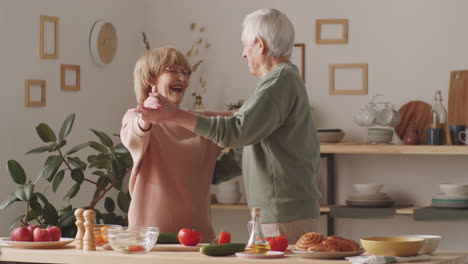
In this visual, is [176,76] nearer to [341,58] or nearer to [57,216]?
[57,216]

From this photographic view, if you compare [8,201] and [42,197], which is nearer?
[8,201]

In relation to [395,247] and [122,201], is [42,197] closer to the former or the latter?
[122,201]

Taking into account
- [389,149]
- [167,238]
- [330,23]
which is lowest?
[167,238]

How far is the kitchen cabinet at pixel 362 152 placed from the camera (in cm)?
483

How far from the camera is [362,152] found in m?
5.00

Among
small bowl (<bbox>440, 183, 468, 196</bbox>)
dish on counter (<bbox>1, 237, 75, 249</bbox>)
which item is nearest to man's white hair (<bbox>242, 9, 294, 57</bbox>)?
dish on counter (<bbox>1, 237, 75, 249</bbox>)

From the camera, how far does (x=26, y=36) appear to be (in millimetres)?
4656

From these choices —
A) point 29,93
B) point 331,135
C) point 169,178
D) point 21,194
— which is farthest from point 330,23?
point 169,178

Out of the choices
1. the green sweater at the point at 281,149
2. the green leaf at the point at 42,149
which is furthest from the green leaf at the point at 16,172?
the green sweater at the point at 281,149

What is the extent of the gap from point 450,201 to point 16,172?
245 centimetres

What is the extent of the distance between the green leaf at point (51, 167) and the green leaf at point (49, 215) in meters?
0.15

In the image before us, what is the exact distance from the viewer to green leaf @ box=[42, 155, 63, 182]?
4.42 m

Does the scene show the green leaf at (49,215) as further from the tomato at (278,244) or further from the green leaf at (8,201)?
the tomato at (278,244)

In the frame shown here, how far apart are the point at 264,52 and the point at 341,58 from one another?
2592 mm
